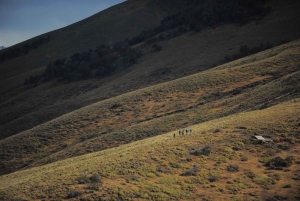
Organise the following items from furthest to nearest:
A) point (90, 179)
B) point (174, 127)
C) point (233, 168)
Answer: point (174, 127) → point (233, 168) → point (90, 179)

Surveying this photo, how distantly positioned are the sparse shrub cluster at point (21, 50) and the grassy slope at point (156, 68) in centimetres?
5646

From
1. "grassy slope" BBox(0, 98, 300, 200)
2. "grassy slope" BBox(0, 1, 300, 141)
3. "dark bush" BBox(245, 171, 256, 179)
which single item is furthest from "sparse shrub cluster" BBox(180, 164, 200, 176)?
"grassy slope" BBox(0, 1, 300, 141)

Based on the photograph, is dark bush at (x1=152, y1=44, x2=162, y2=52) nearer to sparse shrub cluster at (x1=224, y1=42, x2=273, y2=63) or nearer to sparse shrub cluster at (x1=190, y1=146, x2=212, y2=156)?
sparse shrub cluster at (x1=224, y1=42, x2=273, y2=63)

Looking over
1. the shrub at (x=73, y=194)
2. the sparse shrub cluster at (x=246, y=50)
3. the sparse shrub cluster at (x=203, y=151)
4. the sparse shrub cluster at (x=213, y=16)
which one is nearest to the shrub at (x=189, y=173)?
the sparse shrub cluster at (x=203, y=151)

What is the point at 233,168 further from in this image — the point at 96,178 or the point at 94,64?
the point at 94,64

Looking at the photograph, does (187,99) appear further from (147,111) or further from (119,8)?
(119,8)

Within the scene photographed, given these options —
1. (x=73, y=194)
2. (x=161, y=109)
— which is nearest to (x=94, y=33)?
(x=161, y=109)

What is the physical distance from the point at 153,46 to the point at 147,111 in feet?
142

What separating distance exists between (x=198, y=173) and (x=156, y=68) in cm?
5004

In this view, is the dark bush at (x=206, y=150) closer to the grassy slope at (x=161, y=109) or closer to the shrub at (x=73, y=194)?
the shrub at (x=73, y=194)

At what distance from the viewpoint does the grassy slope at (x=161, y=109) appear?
32.1 metres

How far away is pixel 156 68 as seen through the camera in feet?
216

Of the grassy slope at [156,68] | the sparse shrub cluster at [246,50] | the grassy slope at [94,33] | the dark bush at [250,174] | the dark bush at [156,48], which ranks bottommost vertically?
the dark bush at [250,174]

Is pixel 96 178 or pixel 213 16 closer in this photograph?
pixel 96 178
